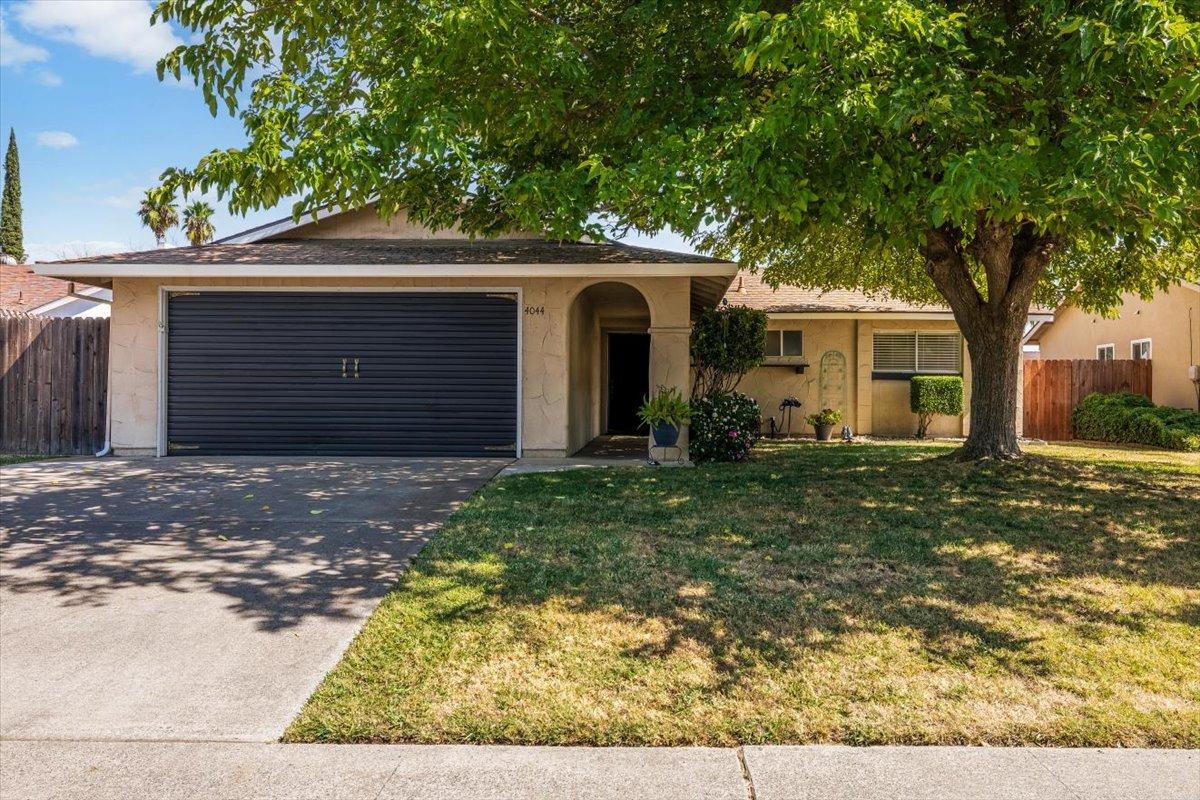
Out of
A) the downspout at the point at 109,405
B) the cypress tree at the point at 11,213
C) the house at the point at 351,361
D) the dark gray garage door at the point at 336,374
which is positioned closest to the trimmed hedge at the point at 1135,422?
the house at the point at 351,361

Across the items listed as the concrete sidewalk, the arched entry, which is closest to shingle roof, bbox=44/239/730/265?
→ the arched entry

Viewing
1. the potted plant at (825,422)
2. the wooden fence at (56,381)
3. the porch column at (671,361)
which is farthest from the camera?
the potted plant at (825,422)

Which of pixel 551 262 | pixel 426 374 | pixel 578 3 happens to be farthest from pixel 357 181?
pixel 426 374

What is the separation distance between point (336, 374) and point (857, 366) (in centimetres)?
1108

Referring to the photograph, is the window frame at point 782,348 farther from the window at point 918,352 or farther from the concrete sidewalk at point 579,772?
the concrete sidewalk at point 579,772

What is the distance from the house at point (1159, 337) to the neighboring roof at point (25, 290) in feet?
70.5

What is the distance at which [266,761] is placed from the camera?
2.86m

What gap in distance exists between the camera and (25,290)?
18.3m

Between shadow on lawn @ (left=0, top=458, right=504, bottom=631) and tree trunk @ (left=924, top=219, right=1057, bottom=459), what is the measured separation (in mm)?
6124

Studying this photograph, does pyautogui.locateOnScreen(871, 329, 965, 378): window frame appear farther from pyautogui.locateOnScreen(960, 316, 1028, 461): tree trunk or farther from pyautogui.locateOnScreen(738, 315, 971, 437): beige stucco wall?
pyautogui.locateOnScreen(960, 316, 1028, 461): tree trunk

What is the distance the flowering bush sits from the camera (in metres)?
10.6

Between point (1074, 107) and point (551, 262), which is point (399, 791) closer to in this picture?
point (1074, 107)

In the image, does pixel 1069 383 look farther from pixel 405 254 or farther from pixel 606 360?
pixel 405 254

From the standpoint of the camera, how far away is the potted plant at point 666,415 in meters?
10.6
